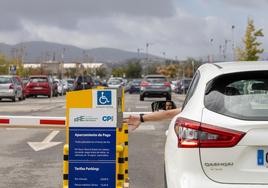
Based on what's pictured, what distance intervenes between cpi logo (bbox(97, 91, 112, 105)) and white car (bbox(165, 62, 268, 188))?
1678 millimetres

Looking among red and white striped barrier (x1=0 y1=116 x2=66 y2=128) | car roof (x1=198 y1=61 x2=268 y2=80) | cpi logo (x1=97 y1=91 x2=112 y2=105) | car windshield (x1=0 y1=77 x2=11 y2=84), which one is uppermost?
car roof (x1=198 y1=61 x2=268 y2=80)

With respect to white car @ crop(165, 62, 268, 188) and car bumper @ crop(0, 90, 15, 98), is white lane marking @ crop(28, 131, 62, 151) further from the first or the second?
car bumper @ crop(0, 90, 15, 98)

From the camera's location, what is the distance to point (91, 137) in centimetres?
638

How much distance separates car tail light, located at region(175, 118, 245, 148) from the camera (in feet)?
14.8

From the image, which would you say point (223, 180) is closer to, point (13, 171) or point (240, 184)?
point (240, 184)

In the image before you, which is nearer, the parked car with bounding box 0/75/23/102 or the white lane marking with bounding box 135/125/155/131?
the white lane marking with bounding box 135/125/155/131

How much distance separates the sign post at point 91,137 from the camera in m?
6.38

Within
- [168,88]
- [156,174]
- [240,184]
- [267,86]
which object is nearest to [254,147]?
[240,184]

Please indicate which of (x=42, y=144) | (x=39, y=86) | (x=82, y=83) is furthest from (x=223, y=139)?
(x=39, y=86)

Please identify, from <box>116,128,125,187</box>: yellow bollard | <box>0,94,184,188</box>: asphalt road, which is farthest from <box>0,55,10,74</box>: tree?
<box>116,128,125,187</box>: yellow bollard

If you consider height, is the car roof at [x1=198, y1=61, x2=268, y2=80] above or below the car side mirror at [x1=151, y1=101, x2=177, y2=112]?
above

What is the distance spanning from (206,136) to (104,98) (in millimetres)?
2091

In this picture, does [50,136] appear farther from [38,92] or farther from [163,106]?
[38,92]

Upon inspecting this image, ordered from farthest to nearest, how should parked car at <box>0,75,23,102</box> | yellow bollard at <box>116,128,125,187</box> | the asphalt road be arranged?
1. parked car at <box>0,75,23,102</box>
2. the asphalt road
3. yellow bollard at <box>116,128,125,187</box>
